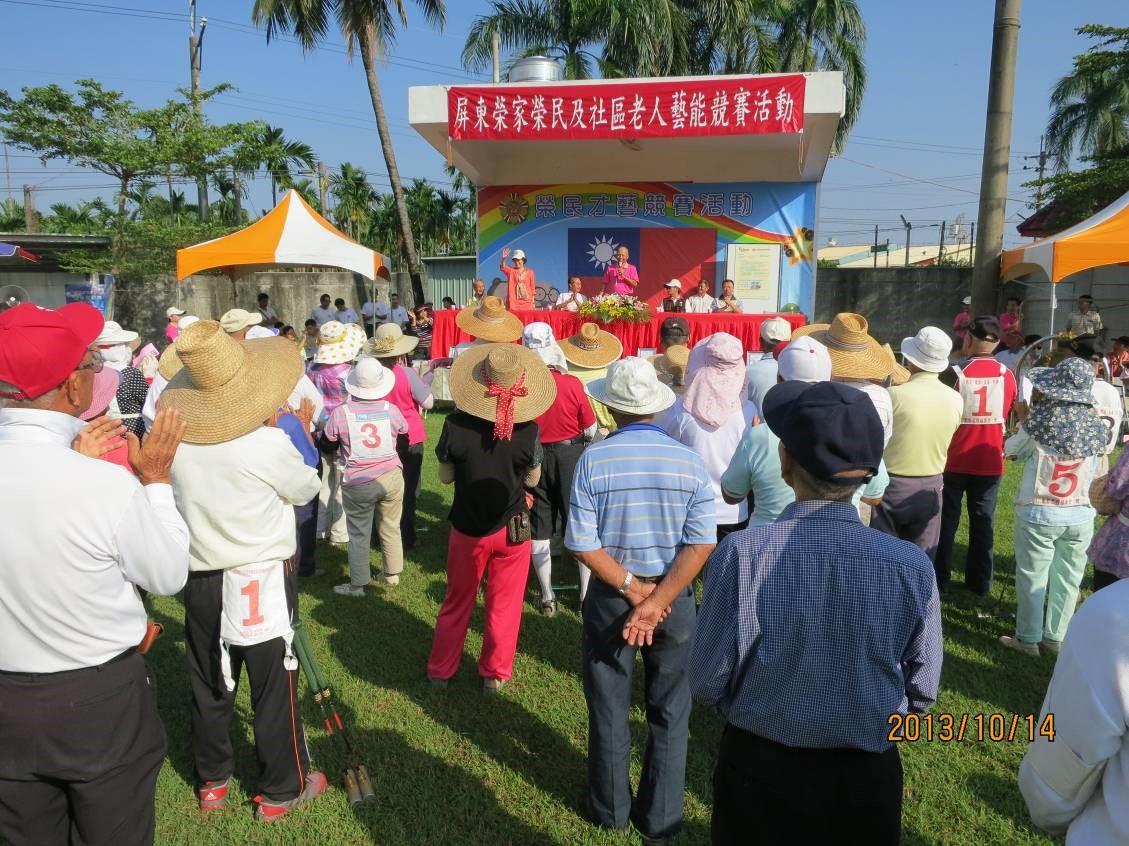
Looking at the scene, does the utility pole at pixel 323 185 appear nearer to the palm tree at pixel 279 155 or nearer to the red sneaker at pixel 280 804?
the palm tree at pixel 279 155

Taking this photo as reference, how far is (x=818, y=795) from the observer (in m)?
1.76

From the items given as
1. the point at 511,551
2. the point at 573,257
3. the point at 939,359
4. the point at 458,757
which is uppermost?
the point at 573,257

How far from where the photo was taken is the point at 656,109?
9906 millimetres

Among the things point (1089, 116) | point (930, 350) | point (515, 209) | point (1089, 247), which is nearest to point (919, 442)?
point (930, 350)

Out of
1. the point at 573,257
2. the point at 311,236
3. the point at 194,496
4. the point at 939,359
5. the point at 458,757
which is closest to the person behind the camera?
the point at 194,496

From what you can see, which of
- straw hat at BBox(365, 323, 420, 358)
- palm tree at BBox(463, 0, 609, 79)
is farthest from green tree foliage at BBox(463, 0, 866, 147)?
straw hat at BBox(365, 323, 420, 358)

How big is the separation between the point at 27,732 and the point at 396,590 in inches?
133

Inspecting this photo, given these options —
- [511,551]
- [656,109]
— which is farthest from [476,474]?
[656,109]

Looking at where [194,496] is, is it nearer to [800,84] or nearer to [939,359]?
[939,359]

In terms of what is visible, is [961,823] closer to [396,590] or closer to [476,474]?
[476,474]

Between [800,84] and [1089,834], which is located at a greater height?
[800,84]

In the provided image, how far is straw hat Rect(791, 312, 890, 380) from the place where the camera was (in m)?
4.03

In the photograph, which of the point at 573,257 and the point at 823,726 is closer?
the point at 823,726

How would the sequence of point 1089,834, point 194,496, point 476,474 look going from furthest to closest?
1. point 476,474
2. point 194,496
3. point 1089,834
